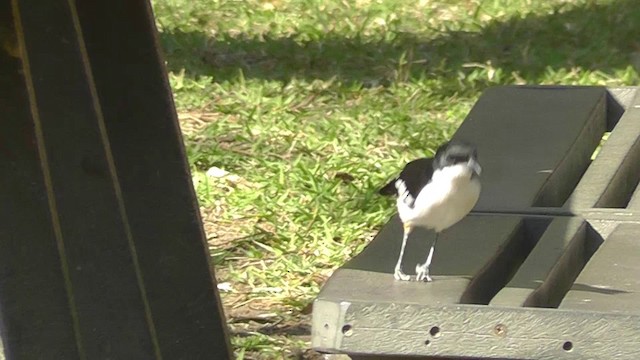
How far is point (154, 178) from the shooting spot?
2.44 metres

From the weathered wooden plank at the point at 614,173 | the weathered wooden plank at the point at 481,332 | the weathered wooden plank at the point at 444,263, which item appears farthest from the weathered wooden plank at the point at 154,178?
the weathered wooden plank at the point at 614,173

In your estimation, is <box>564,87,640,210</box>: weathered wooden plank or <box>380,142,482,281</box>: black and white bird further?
<box>564,87,640,210</box>: weathered wooden plank

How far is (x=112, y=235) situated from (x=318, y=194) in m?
2.08

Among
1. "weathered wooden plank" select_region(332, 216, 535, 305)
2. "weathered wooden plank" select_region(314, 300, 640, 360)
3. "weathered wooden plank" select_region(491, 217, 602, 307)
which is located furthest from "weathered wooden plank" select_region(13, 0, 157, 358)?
"weathered wooden plank" select_region(491, 217, 602, 307)

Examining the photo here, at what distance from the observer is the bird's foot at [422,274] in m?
2.07

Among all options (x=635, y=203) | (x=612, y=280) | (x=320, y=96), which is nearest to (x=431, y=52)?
(x=320, y=96)

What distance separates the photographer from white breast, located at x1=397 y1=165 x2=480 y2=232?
90.0 inches

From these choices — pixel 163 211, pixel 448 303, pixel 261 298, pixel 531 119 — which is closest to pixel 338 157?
pixel 261 298

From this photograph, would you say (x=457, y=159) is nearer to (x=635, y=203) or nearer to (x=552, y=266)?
(x=552, y=266)

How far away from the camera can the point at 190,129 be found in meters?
5.18

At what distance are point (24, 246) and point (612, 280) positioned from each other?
0.96 metres

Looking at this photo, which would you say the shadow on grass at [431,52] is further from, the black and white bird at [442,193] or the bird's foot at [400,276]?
the bird's foot at [400,276]

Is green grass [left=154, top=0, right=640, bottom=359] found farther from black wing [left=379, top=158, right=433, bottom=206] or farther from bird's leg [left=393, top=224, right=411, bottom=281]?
bird's leg [left=393, top=224, right=411, bottom=281]

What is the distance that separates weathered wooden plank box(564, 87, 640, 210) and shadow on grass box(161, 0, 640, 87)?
2.61 meters
